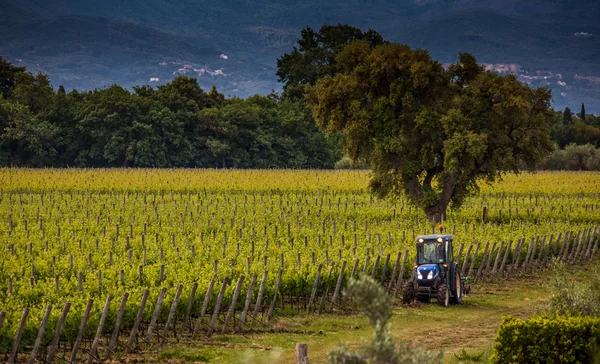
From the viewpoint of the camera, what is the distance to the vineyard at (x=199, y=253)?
798 inches

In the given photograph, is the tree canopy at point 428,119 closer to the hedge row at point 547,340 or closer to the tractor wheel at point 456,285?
the tractor wheel at point 456,285

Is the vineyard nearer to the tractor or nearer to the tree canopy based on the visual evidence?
the tractor

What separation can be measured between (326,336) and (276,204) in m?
34.3

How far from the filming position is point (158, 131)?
95.7m

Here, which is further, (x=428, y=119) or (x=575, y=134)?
(x=575, y=134)

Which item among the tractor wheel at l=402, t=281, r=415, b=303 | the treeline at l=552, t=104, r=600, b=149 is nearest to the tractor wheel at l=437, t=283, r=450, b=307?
the tractor wheel at l=402, t=281, r=415, b=303

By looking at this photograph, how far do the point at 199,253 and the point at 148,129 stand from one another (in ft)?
205

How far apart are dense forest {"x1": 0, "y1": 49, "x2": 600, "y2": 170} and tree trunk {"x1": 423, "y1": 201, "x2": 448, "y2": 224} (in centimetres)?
3523

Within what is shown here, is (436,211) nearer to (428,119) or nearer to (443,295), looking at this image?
(428,119)

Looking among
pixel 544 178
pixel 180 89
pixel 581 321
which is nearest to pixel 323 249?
pixel 581 321

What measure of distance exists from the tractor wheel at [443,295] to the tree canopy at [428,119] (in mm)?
19653

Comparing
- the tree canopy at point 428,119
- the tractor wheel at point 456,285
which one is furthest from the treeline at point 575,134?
the tractor wheel at point 456,285

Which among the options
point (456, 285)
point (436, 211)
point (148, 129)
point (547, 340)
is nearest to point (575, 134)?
point (148, 129)

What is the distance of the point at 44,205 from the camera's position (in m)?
50.6
